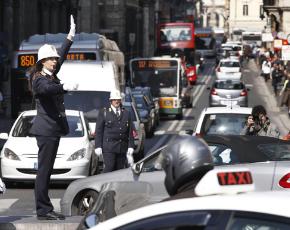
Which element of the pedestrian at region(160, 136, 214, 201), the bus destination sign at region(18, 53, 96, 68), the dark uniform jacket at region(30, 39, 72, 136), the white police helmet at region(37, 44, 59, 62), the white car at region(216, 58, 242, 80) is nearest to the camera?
the pedestrian at region(160, 136, 214, 201)

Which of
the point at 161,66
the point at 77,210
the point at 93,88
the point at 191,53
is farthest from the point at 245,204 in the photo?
the point at 191,53

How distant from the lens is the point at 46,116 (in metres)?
10.8

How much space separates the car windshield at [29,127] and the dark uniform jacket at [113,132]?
149 inches

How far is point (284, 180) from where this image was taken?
424 inches

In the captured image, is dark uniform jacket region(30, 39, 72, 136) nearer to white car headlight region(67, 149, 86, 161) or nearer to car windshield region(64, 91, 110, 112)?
white car headlight region(67, 149, 86, 161)

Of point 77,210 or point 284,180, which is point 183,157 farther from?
point 77,210

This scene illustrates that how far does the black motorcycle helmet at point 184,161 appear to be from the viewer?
4930 millimetres

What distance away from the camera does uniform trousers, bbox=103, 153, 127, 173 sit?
14.9 metres

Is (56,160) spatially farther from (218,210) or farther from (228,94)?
(228,94)

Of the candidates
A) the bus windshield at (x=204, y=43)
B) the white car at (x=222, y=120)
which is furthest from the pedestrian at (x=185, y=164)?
the bus windshield at (x=204, y=43)

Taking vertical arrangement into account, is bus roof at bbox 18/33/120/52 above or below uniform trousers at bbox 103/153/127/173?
above

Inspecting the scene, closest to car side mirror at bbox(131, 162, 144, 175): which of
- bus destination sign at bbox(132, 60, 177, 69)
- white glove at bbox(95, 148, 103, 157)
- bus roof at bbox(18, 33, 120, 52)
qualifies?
white glove at bbox(95, 148, 103, 157)

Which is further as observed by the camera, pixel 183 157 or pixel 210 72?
pixel 210 72

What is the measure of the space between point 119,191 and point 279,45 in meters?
50.9
